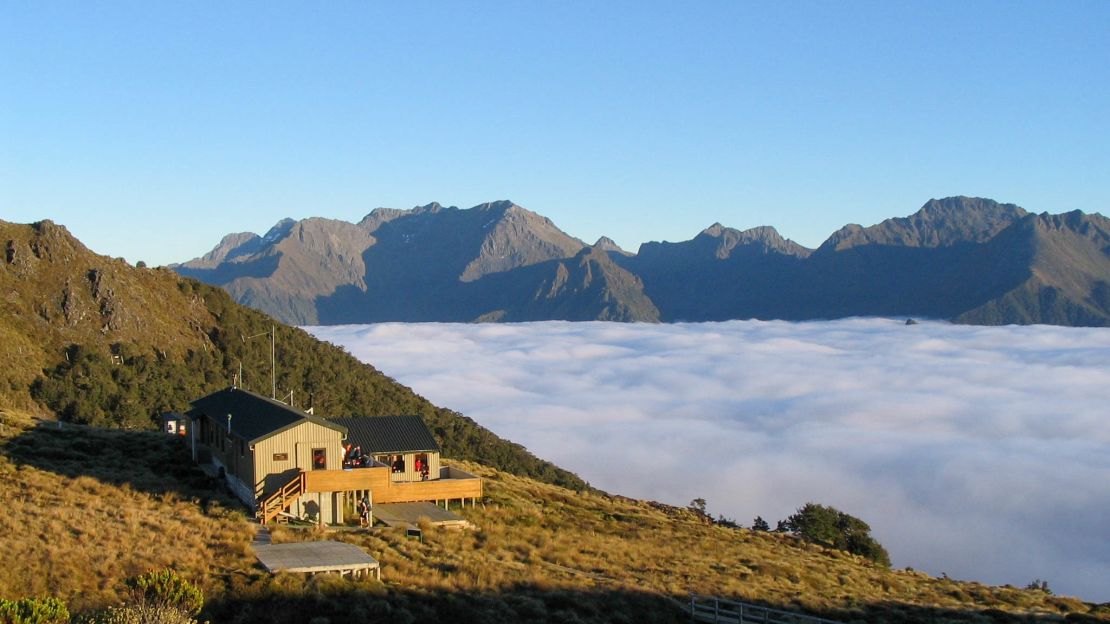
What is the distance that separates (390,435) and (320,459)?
8992 millimetres

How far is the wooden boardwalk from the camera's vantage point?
2325cm

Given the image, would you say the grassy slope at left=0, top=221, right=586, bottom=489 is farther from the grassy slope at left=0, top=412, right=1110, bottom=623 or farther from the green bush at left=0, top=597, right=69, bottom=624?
the green bush at left=0, top=597, right=69, bottom=624

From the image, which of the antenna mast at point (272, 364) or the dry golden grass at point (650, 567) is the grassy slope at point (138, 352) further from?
the dry golden grass at point (650, 567)

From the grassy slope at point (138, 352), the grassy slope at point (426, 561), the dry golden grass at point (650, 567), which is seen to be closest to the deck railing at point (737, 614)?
the grassy slope at point (426, 561)

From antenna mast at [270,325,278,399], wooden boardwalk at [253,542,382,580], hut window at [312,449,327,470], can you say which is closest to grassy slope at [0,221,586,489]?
antenna mast at [270,325,278,399]

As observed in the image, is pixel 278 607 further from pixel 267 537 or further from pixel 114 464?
pixel 114 464

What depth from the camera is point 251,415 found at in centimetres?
3597

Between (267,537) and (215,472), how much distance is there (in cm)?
1069

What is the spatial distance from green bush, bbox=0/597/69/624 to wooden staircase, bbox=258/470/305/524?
41.7 ft

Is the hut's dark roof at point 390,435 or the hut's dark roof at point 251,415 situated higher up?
the hut's dark roof at point 251,415

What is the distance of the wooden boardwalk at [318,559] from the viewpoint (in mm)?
23250

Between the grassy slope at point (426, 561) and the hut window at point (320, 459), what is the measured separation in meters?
3.24

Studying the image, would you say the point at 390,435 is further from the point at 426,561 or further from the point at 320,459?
the point at 426,561

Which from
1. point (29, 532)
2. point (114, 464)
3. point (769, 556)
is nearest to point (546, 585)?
point (29, 532)
